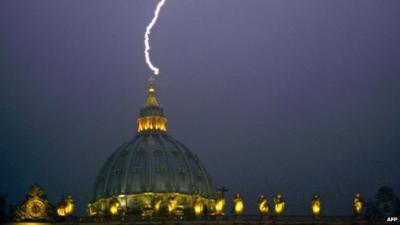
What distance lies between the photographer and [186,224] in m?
97.2

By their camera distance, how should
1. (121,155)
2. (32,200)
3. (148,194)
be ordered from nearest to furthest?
(32,200) < (148,194) < (121,155)

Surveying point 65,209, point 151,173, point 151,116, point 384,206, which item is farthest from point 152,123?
point 384,206

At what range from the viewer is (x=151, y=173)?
13638 centimetres

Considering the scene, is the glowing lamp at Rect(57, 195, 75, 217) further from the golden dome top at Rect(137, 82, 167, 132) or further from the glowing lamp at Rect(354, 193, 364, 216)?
the golden dome top at Rect(137, 82, 167, 132)

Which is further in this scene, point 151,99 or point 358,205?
point 151,99

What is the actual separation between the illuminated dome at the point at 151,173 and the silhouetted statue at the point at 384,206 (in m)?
36.1

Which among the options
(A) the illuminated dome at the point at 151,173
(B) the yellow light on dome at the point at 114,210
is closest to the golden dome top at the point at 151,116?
(A) the illuminated dome at the point at 151,173

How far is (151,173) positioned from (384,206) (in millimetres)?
45078

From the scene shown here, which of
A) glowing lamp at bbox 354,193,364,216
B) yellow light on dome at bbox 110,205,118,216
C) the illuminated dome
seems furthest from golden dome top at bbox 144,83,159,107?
glowing lamp at bbox 354,193,364,216

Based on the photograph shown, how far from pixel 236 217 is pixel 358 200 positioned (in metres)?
13.8

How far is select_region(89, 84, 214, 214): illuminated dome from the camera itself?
13362cm

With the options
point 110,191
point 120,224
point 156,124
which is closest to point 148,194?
point 110,191

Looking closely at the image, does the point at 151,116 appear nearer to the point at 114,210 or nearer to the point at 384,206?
the point at 114,210

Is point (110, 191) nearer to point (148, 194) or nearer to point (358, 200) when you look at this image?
point (148, 194)
